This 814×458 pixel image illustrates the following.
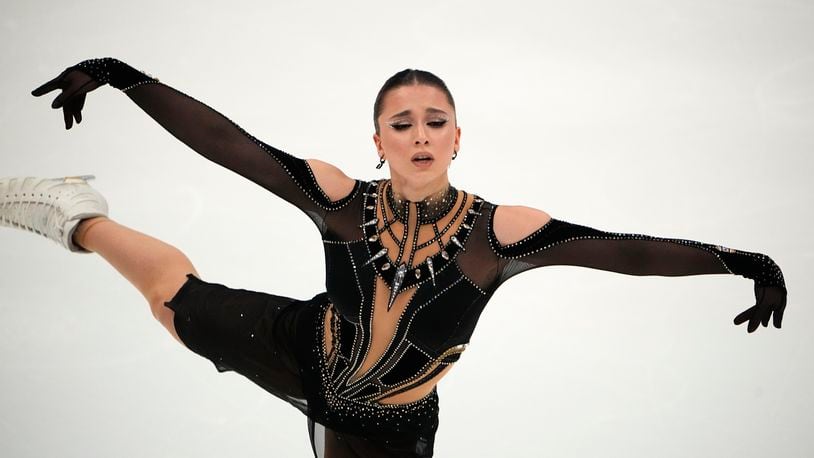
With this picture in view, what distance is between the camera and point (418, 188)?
3.24m

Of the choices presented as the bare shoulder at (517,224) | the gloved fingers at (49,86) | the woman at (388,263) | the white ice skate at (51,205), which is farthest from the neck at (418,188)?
the white ice skate at (51,205)

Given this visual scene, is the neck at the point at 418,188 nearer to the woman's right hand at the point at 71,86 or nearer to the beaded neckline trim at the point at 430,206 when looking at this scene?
the beaded neckline trim at the point at 430,206

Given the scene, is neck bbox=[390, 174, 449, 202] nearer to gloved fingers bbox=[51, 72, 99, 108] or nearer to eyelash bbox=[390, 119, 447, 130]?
eyelash bbox=[390, 119, 447, 130]

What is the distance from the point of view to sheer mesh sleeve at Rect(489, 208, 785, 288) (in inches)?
122

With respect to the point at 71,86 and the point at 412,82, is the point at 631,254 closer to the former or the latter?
the point at 412,82

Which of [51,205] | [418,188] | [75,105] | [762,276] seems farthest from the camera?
[51,205]

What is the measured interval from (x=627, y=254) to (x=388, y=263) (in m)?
0.82

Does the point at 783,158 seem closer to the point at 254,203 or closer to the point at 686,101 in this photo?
the point at 686,101

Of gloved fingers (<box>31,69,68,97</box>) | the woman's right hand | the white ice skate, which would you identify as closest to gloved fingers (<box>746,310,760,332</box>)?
the woman's right hand

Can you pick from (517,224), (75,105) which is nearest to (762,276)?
(517,224)

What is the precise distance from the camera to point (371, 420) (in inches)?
134

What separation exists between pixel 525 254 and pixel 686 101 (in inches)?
133

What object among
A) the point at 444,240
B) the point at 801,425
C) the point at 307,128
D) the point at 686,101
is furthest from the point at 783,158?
the point at 444,240

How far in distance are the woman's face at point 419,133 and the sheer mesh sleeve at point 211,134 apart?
0.34 metres
